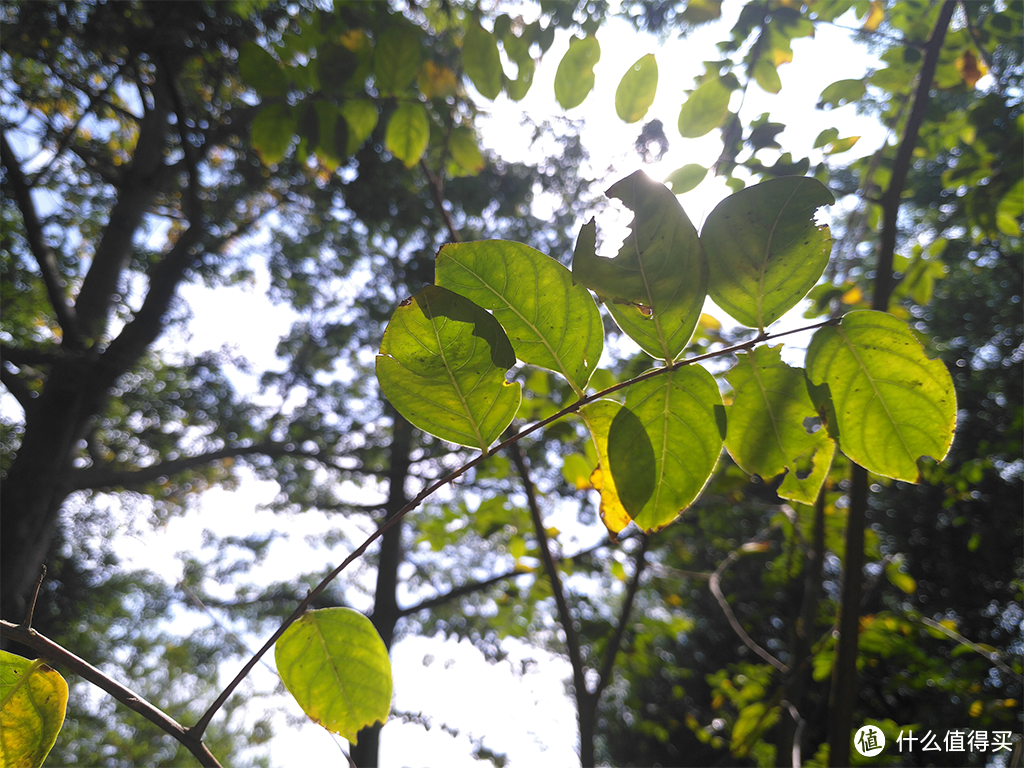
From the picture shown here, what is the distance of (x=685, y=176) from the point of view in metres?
0.61

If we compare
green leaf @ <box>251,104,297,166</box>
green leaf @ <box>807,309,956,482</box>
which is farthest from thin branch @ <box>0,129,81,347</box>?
green leaf @ <box>807,309,956,482</box>

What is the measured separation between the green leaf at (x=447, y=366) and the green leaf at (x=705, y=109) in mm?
519

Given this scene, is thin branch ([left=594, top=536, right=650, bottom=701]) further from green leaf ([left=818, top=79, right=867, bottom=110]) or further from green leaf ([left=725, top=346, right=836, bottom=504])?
green leaf ([left=818, top=79, right=867, bottom=110])

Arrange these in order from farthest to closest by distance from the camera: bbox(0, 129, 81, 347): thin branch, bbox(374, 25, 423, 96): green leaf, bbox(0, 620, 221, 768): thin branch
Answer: bbox(0, 129, 81, 347): thin branch, bbox(374, 25, 423, 96): green leaf, bbox(0, 620, 221, 768): thin branch

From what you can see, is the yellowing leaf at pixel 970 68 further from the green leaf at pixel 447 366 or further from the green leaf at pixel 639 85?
the green leaf at pixel 447 366

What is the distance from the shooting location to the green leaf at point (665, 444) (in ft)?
1.05

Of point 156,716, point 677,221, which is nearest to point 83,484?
point 156,716

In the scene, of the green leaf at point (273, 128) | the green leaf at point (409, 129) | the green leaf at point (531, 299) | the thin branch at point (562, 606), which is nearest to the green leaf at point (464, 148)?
the green leaf at point (409, 129)

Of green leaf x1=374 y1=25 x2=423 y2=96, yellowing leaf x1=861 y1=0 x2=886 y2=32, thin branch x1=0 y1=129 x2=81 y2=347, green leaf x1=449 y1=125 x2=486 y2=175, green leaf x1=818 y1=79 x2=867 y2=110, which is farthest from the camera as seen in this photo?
thin branch x1=0 y1=129 x2=81 y2=347

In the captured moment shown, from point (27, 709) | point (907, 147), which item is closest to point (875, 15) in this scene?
point (907, 147)

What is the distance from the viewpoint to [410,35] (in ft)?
2.23

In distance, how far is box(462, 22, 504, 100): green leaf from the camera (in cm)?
69

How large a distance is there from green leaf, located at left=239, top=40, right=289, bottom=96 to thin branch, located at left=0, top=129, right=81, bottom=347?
96.5 inches

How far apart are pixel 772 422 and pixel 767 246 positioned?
0.40 feet
